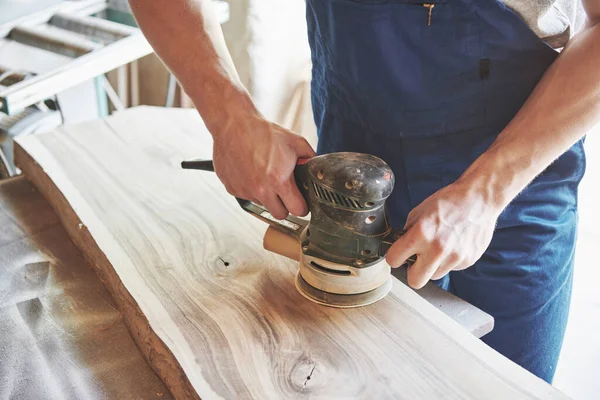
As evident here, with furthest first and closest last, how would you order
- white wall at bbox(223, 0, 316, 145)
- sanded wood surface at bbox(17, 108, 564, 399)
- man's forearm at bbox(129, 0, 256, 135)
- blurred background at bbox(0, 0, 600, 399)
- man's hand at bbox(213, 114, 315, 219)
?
white wall at bbox(223, 0, 316, 145) → blurred background at bbox(0, 0, 600, 399) → man's forearm at bbox(129, 0, 256, 135) → man's hand at bbox(213, 114, 315, 219) → sanded wood surface at bbox(17, 108, 564, 399)

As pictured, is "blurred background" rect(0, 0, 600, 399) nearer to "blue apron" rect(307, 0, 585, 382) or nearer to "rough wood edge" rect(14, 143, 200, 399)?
"rough wood edge" rect(14, 143, 200, 399)

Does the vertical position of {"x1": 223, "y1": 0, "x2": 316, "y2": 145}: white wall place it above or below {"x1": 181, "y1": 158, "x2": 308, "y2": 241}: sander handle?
below

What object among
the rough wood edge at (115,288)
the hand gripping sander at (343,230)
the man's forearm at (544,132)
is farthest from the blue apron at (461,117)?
the rough wood edge at (115,288)

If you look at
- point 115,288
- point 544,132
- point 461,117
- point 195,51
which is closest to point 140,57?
point 195,51

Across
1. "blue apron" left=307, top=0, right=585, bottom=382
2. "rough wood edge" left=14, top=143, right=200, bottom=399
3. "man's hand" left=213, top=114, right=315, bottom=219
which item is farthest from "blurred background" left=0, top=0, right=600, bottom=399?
"blue apron" left=307, top=0, right=585, bottom=382

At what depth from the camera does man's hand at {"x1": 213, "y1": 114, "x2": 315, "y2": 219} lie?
4.28ft

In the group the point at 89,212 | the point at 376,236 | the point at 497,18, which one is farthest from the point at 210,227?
the point at 497,18

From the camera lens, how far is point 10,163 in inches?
100

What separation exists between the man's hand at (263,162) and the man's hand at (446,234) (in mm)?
239

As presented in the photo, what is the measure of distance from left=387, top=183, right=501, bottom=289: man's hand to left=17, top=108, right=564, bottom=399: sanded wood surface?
0.47ft

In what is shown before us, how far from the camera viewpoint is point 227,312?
4.27 feet

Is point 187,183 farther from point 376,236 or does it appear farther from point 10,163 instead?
point 10,163

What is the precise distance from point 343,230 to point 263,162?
0.22 m

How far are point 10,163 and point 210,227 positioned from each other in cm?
132
